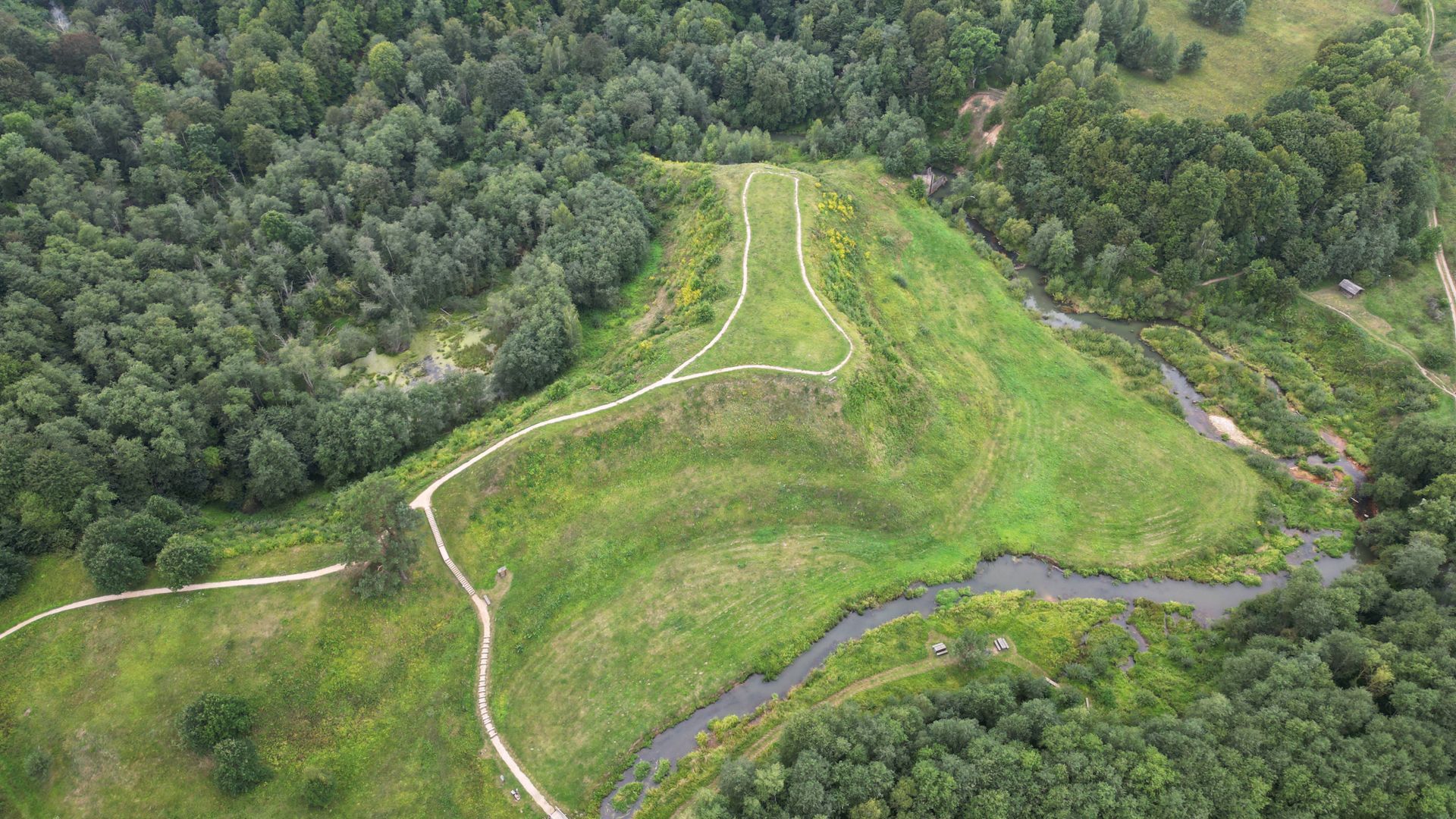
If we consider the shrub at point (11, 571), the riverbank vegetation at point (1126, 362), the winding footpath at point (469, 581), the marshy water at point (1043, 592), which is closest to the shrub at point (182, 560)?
the winding footpath at point (469, 581)

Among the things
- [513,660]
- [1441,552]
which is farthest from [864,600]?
[1441,552]

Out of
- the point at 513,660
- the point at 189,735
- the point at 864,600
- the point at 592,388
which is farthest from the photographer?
the point at 592,388

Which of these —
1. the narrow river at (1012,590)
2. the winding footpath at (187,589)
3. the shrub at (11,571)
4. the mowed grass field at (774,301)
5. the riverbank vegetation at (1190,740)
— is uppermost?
A: the mowed grass field at (774,301)

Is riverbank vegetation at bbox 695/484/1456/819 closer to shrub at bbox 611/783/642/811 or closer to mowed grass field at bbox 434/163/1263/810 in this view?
shrub at bbox 611/783/642/811

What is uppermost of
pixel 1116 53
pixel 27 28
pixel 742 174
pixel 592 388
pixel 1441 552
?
pixel 27 28

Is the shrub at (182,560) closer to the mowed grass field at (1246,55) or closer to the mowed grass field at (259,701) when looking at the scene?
the mowed grass field at (259,701)

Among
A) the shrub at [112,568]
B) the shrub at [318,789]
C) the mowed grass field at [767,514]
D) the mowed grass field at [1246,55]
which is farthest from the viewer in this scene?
the mowed grass field at [1246,55]

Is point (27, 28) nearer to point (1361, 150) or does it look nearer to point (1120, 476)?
point (1120, 476)

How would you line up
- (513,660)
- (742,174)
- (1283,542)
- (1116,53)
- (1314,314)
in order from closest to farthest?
(513,660) < (1283,542) < (1314,314) < (742,174) < (1116,53)
